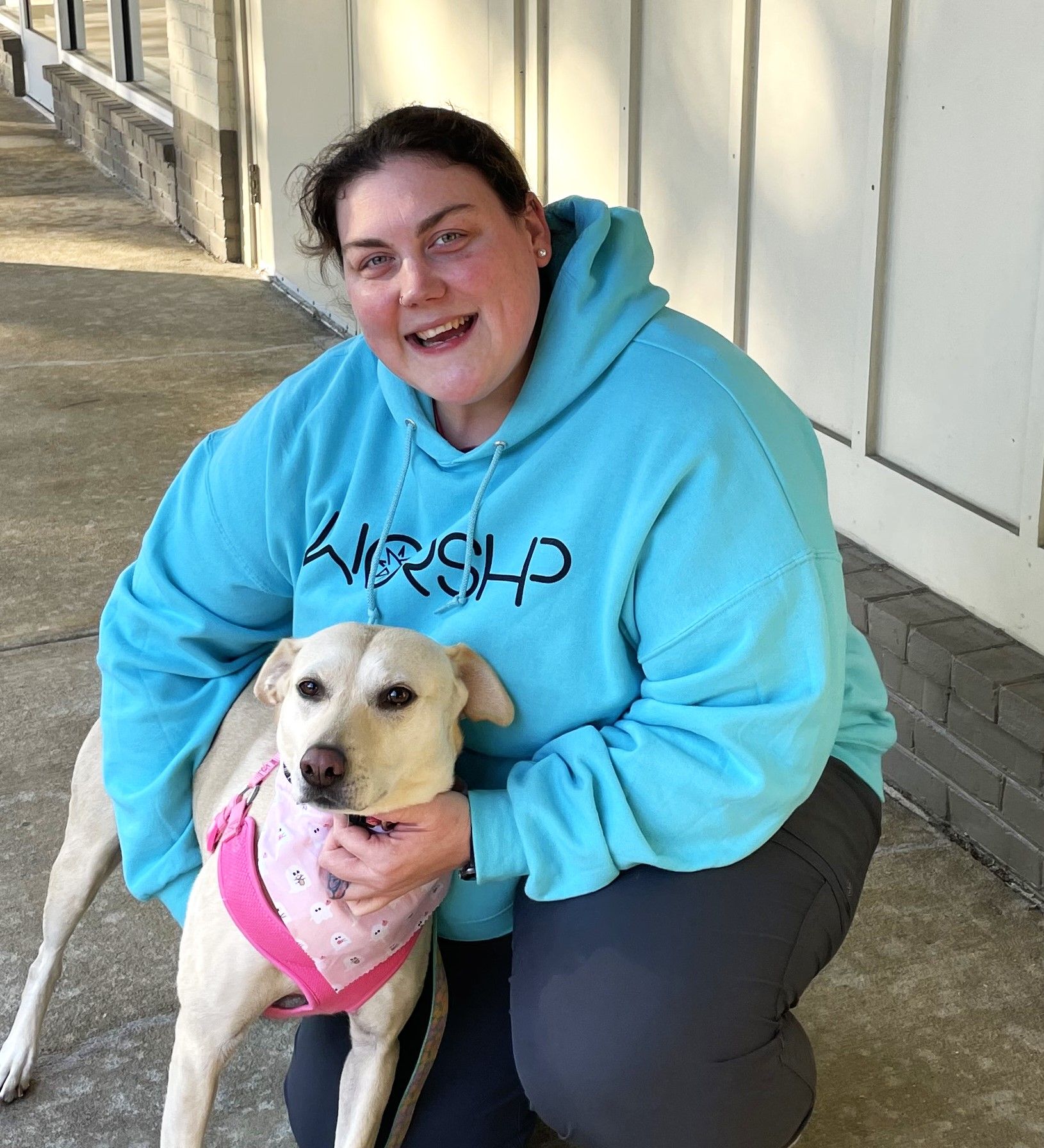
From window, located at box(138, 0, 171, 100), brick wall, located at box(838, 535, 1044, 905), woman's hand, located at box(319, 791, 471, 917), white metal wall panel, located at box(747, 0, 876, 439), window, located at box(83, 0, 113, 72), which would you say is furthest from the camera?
window, located at box(83, 0, 113, 72)

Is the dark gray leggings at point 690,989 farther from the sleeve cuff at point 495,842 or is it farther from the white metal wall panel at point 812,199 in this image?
the white metal wall panel at point 812,199

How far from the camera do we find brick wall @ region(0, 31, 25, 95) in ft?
47.9

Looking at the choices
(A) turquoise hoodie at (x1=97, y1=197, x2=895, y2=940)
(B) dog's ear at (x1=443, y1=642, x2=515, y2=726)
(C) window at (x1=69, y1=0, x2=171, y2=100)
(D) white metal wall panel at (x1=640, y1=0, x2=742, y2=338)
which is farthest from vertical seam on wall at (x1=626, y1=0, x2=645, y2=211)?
(C) window at (x1=69, y1=0, x2=171, y2=100)

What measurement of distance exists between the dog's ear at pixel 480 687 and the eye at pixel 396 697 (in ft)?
0.39

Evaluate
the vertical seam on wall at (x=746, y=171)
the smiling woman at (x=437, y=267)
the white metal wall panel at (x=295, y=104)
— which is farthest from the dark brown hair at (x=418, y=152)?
the white metal wall panel at (x=295, y=104)

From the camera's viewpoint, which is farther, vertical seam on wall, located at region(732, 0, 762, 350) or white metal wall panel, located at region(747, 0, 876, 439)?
vertical seam on wall, located at region(732, 0, 762, 350)

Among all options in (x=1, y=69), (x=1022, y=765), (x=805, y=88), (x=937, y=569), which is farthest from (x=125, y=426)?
(x=1, y=69)

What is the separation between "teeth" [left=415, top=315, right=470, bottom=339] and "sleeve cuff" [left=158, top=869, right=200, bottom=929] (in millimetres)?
910

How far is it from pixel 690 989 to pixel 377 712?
1.79 ft

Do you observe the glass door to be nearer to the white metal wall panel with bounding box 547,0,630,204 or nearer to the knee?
the white metal wall panel with bounding box 547,0,630,204

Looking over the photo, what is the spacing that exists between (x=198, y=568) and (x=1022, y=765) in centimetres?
162

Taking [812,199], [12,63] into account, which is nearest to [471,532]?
[812,199]

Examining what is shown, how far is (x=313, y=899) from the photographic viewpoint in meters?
1.95

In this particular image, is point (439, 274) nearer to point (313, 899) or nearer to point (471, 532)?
point (471, 532)
